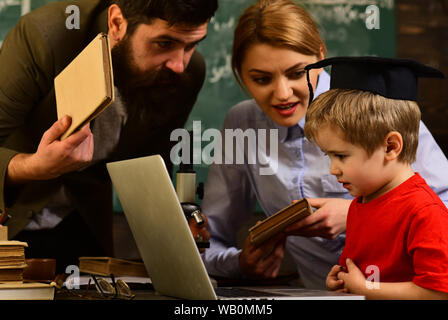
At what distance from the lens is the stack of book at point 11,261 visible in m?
1.33

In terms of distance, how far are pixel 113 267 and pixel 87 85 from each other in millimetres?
630

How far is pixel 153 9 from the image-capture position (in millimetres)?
2295

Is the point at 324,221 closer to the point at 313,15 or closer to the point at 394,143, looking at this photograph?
the point at 394,143

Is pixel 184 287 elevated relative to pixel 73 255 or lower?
elevated

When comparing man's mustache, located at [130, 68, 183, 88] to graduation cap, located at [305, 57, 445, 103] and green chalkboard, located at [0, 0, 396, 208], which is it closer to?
green chalkboard, located at [0, 0, 396, 208]

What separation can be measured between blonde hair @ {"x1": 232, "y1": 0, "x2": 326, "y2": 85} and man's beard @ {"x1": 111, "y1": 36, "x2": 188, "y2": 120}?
1.08ft

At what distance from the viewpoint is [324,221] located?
187 cm

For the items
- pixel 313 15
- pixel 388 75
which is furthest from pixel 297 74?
pixel 388 75

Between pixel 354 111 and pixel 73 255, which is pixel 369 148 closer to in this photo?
pixel 354 111

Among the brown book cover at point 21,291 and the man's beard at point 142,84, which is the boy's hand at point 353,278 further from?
the man's beard at point 142,84

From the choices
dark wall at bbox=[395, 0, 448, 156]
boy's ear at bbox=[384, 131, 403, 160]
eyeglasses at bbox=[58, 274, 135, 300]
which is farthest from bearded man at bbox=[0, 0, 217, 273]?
boy's ear at bbox=[384, 131, 403, 160]

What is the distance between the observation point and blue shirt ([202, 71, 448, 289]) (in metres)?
2.22
